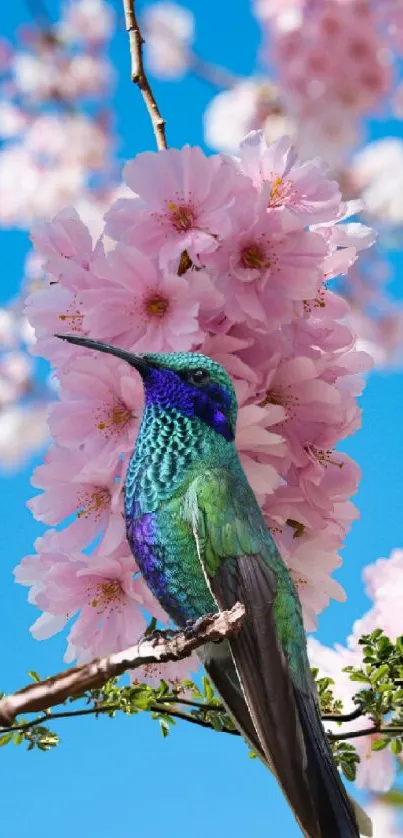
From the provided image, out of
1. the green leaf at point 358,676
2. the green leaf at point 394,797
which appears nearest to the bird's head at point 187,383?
the green leaf at point 358,676

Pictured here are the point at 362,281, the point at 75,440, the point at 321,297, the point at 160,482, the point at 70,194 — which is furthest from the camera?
the point at 70,194

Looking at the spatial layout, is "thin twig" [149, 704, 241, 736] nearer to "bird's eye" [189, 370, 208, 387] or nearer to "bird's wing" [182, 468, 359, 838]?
"bird's wing" [182, 468, 359, 838]

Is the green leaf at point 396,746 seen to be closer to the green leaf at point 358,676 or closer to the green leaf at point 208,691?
the green leaf at point 358,676

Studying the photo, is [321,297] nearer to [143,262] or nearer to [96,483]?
[143,262]

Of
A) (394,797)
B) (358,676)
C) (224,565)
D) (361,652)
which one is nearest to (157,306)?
(224,565)

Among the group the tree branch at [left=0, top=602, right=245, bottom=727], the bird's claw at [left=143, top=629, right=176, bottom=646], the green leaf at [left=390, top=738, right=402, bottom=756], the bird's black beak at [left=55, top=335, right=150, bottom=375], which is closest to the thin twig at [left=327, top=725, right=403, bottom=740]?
the green leaf at [left=390, top=738, right=402, bottom=756]

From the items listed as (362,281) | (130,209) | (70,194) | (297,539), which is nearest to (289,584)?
(297,539)

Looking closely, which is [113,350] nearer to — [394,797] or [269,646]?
[269,646]
